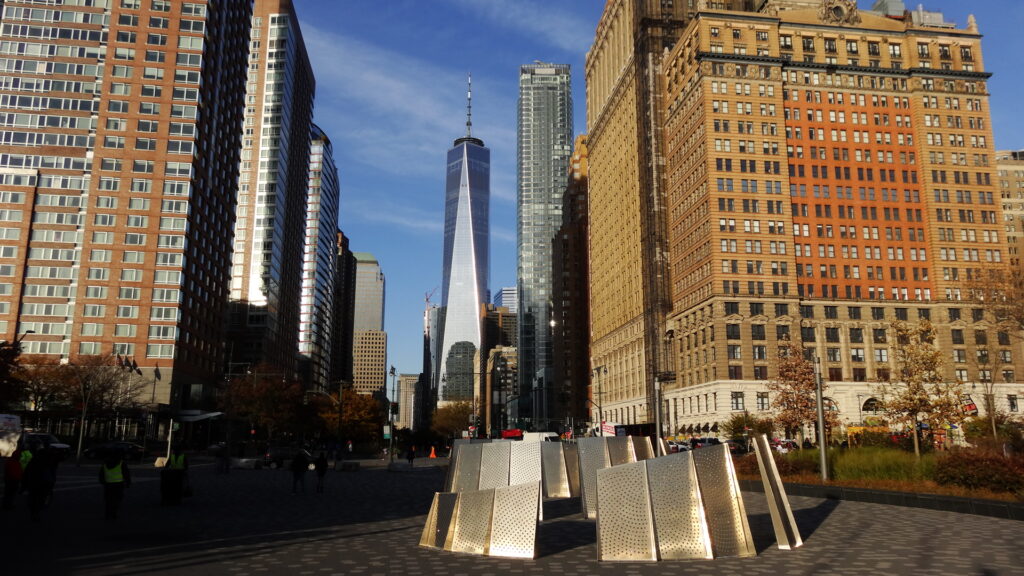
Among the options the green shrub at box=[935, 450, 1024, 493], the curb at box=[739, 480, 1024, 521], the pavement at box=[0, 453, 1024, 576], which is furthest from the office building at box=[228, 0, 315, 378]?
the green shrub at box=[935, 450, 1024, 493]

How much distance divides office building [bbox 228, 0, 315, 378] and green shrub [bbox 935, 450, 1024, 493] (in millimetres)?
133484

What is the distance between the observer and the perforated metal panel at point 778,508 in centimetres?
1548

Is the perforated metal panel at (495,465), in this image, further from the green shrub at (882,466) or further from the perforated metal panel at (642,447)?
the green shrub at (882,466)

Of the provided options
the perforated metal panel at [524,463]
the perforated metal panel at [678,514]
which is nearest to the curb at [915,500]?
the perforated metal panel at [524,463]

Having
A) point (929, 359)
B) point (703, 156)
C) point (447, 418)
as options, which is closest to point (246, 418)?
point (703, 156)

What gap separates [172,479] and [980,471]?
25.8 m

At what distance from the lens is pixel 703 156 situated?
98062mm

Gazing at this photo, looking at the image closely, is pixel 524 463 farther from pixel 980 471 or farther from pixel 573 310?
pixel 573 310

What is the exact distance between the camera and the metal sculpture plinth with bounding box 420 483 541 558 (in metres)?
14.7

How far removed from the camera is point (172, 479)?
82.4 feet

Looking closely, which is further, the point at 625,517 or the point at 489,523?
the point at 489,523

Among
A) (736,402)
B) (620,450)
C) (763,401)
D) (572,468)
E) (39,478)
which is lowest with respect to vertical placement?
(572,468)

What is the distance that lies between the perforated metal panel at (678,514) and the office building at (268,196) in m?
138

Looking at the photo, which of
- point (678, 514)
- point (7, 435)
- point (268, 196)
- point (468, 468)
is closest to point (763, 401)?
point (7, 435)
